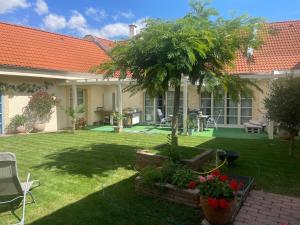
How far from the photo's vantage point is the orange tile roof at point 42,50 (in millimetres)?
14617

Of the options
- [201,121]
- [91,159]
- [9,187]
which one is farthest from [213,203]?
[201,121]

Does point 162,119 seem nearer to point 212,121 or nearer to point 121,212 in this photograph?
point 212,121

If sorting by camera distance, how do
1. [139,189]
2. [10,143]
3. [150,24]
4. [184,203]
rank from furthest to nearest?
[10,143]
[150,24]
[139,189]
[184,203]

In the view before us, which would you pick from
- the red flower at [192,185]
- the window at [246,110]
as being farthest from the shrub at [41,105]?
the red flower at [192,185]

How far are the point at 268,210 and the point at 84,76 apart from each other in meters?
14.3

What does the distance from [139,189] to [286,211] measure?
8.41 ft

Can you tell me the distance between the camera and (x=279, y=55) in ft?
52.2

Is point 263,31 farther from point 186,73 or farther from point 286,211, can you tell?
point 286,211

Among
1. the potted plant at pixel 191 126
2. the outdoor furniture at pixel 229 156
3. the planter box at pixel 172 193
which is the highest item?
the potted plant at pixel 191 126

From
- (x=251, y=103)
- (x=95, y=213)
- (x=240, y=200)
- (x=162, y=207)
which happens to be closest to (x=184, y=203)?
(x=162, y=207)

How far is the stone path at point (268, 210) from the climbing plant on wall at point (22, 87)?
488 inches

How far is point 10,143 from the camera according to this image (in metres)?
11.3

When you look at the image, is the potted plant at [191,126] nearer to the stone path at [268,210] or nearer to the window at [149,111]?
the window at [149,111]

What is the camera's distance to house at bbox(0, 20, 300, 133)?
1424cm
